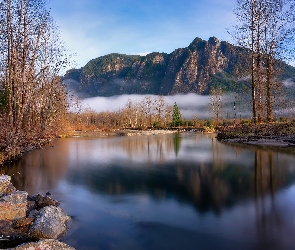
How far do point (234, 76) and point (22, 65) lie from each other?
51.9ft

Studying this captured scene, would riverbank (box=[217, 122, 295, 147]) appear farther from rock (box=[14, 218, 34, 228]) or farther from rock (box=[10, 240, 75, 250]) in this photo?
rock (box=[10, 240, 75, 250])

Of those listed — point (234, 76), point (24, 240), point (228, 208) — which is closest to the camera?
point (24, 240)

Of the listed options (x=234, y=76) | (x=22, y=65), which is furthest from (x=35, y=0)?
(x=234, y=76)

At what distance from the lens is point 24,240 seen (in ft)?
11.4

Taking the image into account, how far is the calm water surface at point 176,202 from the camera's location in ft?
15.2

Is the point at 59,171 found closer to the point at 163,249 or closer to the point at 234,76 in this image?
the point at 163,249

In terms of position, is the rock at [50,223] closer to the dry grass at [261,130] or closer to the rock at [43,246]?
the rock at [43,246]

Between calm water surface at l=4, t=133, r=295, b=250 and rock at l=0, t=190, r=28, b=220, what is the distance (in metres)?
0.99

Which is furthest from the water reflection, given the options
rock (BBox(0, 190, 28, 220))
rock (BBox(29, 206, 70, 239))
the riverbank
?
the riverbank

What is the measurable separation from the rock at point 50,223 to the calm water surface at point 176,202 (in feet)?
0.67

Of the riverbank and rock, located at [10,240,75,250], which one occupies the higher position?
the riverbank

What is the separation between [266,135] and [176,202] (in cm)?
1328

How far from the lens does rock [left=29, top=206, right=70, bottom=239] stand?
15.8 feet

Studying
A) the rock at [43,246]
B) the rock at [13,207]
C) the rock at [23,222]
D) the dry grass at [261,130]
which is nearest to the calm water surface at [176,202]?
the rock at [23,222]
